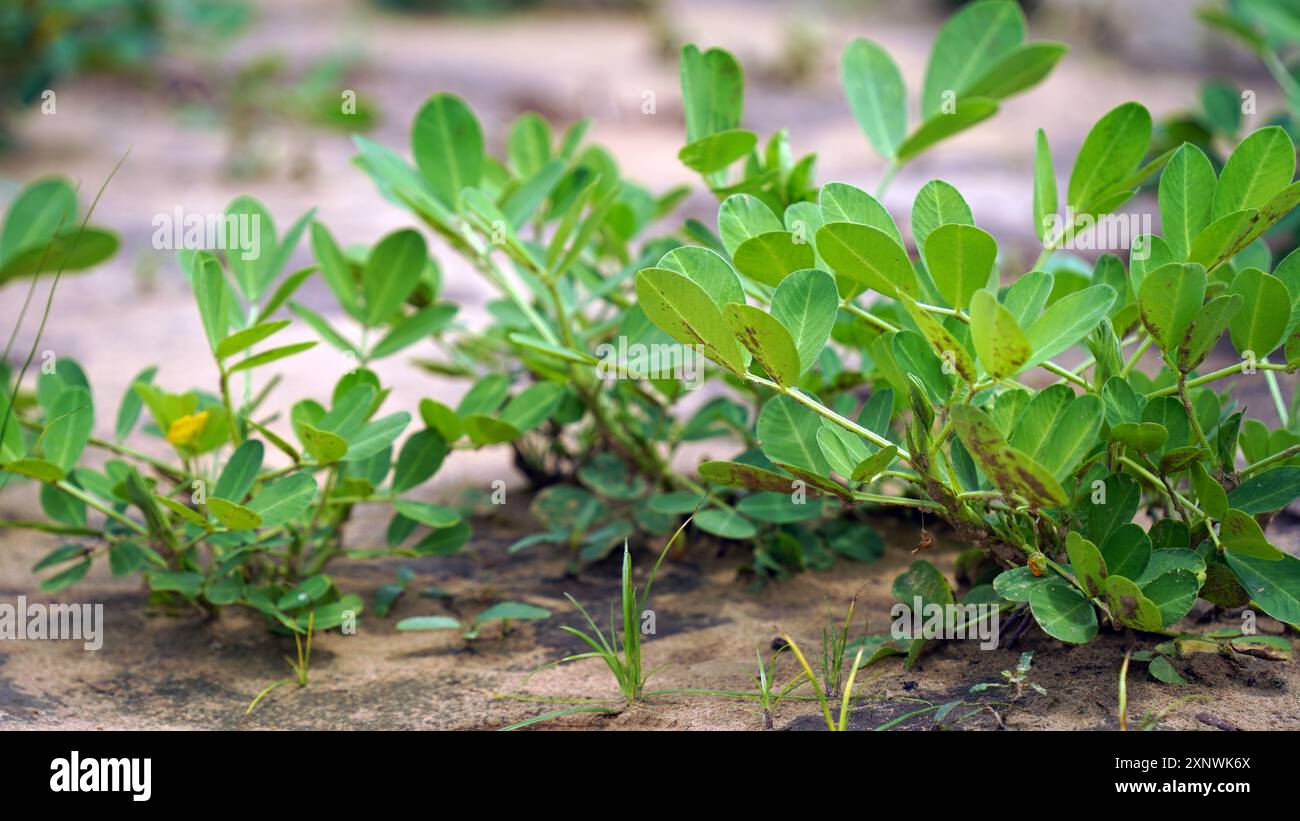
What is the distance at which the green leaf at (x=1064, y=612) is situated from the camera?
4.53 ft

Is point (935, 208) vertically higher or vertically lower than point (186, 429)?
higher

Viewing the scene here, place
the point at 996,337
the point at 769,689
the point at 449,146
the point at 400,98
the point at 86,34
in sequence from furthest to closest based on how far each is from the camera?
the point at 400,98
the point at 86,34
the point at 449,146
the point at 769,689
the point at 996,337

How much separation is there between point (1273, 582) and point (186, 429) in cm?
155

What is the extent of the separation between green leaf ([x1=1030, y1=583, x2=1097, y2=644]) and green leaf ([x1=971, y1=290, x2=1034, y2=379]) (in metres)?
0.31

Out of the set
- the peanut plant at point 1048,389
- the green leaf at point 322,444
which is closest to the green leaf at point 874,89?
the peanut plant at point 1048,389

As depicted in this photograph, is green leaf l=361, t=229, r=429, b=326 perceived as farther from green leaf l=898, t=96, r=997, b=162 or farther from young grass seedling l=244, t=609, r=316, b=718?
green leaf l=898, t=96, r=997, b=162

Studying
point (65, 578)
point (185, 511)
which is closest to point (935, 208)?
point (185, 511)

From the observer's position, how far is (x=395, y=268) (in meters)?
2.02

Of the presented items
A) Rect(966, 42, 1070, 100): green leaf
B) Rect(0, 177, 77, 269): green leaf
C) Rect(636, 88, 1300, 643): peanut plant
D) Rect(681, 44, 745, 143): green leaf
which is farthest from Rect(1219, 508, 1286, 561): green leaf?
Rect(0, 177, 77, 269): green leaf

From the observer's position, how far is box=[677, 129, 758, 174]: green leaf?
1.75 metres

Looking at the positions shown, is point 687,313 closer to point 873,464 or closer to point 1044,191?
point 873,464

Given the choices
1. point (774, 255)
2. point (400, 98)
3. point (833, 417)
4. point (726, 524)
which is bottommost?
point (726, 524)

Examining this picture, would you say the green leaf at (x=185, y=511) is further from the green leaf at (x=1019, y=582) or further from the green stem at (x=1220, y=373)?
the green stem at (x=1220, y=373)
